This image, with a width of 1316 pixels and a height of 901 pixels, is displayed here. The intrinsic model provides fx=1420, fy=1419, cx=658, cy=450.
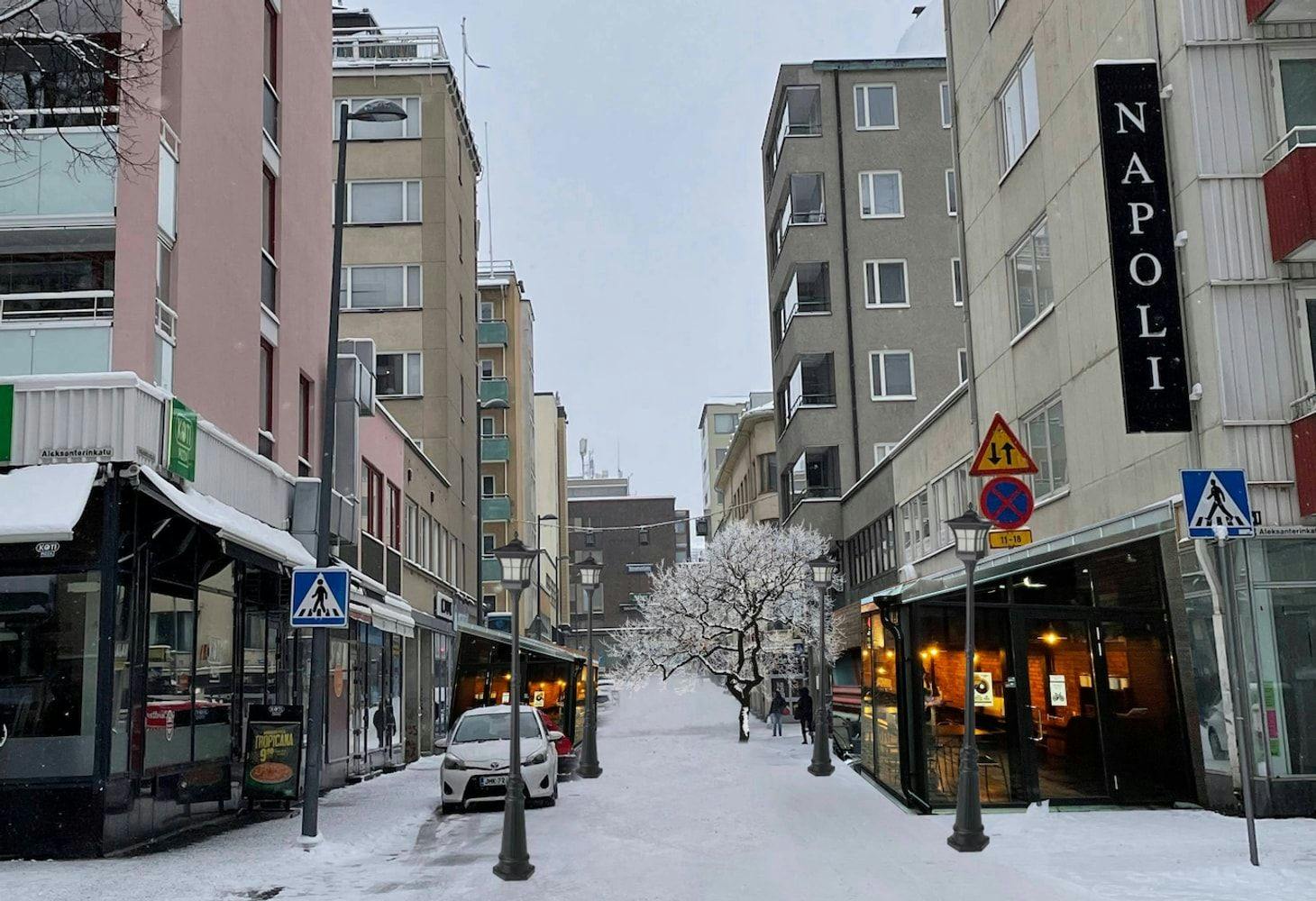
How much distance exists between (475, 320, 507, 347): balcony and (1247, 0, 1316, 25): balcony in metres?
51.3

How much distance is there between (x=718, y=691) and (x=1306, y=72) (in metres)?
72.4

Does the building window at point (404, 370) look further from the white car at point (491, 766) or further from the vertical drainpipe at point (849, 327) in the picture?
the white car at point (491, 766)

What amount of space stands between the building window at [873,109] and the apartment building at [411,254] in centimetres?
1383

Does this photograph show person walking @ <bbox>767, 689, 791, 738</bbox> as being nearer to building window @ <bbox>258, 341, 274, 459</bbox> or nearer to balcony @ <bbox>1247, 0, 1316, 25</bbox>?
building window @ <bbox>258, 341, 274, 459</bbox>

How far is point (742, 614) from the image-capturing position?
43.6 m

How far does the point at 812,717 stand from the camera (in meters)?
39.0

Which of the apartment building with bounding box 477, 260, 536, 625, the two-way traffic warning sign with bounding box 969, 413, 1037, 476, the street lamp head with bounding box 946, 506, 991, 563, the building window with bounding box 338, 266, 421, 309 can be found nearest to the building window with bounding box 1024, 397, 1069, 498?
the two-way traffic warning sign with bounding box 969, 413, 1037, 476

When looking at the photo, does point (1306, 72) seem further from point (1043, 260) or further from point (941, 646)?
point (941, 646)

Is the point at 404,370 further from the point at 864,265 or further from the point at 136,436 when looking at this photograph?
the point at 136,436

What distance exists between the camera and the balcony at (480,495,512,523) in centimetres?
6331

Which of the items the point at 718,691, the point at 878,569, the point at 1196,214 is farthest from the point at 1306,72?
the point at 718,691

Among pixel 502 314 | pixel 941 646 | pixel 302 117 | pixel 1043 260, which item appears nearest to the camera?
pixel 941 646

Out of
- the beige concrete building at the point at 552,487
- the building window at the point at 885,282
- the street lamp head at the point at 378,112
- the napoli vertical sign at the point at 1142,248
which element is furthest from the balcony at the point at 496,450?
the napoli vertical sign at the point at 1142,248

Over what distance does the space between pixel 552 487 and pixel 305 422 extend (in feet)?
241
